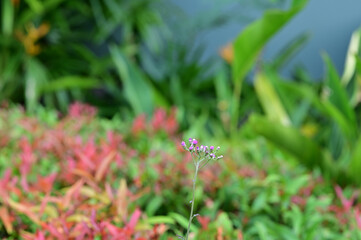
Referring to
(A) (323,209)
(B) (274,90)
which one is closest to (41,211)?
(A) (323,209)

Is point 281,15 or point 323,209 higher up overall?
point 281,15

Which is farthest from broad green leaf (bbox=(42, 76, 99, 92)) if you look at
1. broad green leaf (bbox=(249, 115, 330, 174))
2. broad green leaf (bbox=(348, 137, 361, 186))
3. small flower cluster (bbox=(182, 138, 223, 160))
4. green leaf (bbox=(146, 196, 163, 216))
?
small flower cluster (bbox=(182, 138, 223, 160))

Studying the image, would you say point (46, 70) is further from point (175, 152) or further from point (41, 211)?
point (41, 211)

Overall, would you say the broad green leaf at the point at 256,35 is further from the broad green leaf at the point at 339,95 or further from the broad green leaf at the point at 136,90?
the broad green leaf at the point at 136,90

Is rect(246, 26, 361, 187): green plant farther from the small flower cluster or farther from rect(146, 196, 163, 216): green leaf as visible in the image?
the small flower cluster

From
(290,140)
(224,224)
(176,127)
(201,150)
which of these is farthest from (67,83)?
(201,150)

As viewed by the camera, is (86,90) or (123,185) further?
(86,90)
